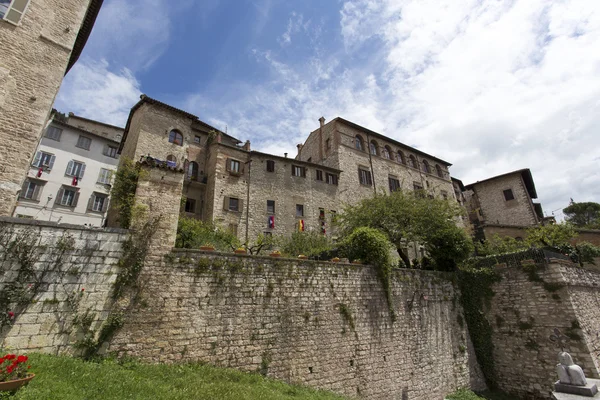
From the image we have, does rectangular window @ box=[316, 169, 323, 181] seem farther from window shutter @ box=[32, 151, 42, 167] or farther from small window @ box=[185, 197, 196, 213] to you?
window shutter @ box=[32, 151, 42, 167]

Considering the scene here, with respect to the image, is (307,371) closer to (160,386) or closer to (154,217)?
(160,386)

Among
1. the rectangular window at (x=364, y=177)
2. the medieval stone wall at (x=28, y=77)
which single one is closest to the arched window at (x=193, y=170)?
the medieval stone wall at (x=28, y=77)

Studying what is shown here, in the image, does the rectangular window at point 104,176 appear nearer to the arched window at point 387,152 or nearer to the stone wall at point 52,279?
the stone wall at point 52,279

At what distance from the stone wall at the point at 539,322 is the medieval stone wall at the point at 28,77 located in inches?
879

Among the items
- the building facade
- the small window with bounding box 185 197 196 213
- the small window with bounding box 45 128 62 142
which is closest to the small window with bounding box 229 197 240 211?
the small window with bounding box 185 197 196 213

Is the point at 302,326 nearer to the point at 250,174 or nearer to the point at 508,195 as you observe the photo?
the point at 250,174

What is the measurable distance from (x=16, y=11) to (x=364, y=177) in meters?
27.5

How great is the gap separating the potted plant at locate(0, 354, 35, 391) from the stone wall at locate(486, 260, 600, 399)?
18614 mm

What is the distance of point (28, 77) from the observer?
34.9ft

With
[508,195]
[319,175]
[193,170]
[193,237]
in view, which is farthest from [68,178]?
[508,195]

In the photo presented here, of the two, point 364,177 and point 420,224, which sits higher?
point 364,177

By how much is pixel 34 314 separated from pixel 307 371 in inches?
303

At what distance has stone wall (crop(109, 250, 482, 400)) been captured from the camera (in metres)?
7.82

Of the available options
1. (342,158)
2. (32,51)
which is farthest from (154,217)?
(342,158)
